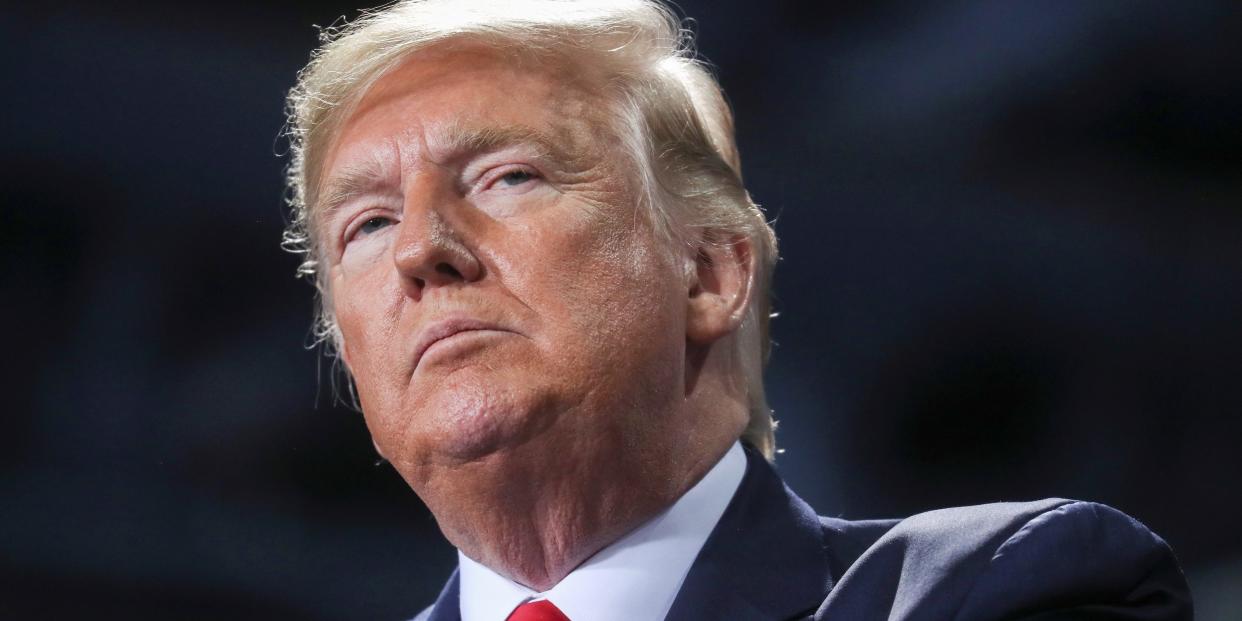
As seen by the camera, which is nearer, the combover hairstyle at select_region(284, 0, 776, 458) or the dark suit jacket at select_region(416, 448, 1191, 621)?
the dark suit jacket at select_region(416, 448, 1191, 621)

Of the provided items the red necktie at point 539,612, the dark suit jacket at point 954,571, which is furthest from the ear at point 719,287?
the red necktie at point 539,612

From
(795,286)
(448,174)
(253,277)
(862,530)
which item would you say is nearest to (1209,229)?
(795,286)

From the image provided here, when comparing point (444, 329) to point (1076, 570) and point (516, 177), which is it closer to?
point (516, 177)

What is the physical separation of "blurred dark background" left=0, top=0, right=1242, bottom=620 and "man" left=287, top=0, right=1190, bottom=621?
0.59 metres

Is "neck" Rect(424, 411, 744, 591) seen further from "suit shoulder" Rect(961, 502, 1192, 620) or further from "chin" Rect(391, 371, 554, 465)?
"suit shoulder" Rect(961, 502, 1192, 620)

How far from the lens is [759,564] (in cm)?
187

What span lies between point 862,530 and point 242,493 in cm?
138

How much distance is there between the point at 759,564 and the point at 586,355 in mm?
394

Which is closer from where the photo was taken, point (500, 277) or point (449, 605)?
point (500, 277)

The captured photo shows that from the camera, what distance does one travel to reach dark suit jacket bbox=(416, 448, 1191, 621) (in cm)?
157

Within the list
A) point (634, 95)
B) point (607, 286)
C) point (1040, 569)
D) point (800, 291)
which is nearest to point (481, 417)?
point (607, 286)

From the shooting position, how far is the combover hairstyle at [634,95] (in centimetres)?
200

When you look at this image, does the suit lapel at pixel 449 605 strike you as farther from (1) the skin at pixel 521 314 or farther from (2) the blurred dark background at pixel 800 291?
(2) the blurred dark background at pixel 800 291

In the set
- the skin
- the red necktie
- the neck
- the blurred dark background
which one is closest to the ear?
the skin
